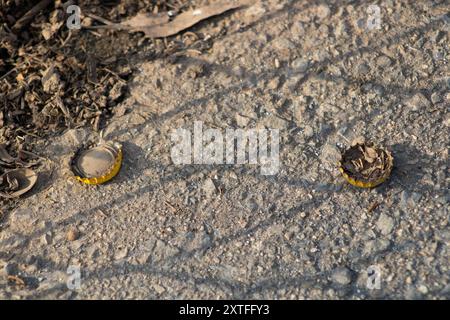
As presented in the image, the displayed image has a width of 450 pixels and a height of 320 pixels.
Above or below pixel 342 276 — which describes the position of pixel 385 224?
above

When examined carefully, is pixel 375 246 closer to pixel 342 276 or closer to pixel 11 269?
pixel 342 276

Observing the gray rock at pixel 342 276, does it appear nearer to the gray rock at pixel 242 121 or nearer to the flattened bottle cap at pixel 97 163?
the gray rock at pixel 242 121

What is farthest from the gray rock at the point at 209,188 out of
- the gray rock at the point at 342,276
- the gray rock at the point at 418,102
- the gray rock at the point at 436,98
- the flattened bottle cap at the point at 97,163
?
the gray rock at the point at 436,98

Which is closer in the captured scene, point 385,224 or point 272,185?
point 385,224

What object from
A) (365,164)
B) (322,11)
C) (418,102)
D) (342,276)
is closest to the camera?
(342,276)

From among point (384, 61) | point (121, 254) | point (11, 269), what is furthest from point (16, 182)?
point (384, 61)

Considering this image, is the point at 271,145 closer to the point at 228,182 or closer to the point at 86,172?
the point at 228,182

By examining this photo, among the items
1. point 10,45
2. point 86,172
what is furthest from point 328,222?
point 10,45
